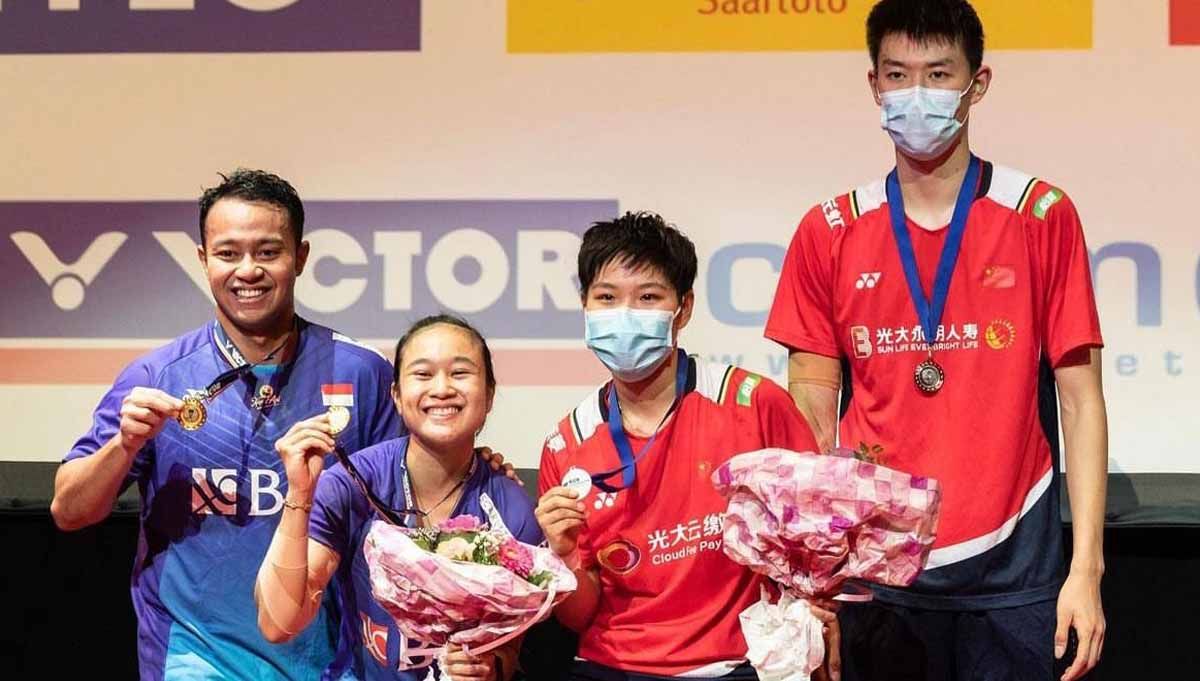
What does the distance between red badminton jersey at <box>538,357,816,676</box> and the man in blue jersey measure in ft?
1.76

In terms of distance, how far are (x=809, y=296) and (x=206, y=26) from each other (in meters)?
2.02

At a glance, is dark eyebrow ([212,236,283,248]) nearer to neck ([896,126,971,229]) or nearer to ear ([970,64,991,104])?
neck ([896,126,971,229])

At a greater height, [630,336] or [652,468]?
[630,336]

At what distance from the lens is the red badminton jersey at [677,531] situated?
288cm

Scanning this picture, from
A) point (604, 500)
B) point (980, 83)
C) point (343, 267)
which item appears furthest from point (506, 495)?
point (343, 267)

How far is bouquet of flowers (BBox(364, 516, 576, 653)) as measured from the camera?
102 inches

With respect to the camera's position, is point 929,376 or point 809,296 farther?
point 809,296

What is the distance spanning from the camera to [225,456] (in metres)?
3.09

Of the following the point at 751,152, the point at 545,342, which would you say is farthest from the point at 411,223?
the point at 751,152

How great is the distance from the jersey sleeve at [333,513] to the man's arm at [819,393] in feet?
2.96

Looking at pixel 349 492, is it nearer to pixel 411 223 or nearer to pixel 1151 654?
pixel 411 223

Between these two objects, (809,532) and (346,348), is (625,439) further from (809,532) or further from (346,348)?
(346,348)

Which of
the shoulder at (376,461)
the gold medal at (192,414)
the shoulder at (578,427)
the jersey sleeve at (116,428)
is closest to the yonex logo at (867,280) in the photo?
the shoulder at (578,427)

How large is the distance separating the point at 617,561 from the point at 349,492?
53 centimetres
